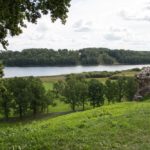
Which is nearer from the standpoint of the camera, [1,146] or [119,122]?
[1,146]

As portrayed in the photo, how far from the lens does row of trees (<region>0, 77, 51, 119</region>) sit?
278 feet

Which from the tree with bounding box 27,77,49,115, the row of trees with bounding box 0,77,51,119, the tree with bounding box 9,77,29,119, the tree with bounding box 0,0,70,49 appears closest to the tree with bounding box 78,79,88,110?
the row of trees with bounding box 0,77,51,119

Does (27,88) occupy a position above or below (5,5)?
below

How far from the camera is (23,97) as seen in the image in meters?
84.2

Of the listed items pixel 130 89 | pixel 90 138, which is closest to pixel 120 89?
pixel 130 89

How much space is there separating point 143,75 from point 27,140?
79.9 ft

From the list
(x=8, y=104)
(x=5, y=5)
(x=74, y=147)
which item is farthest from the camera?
(x=8, y=104)

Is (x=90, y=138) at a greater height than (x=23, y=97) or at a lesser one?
greater

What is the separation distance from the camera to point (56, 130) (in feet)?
58.2

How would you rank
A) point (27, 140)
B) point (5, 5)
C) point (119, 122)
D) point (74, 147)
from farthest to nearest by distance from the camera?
1. point (119, 122)
2. point (27, 140)
3. point (74, 147)
4. point (5, 5)

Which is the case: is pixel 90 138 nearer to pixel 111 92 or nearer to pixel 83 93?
pixel 83 93

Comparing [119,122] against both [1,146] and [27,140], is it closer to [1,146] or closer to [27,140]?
[27,140]

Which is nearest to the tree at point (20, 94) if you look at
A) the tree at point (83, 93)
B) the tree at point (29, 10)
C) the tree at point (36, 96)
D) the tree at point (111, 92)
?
the tree at point (36, 96)

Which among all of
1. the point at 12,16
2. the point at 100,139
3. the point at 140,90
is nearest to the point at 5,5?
the point at 12,16
